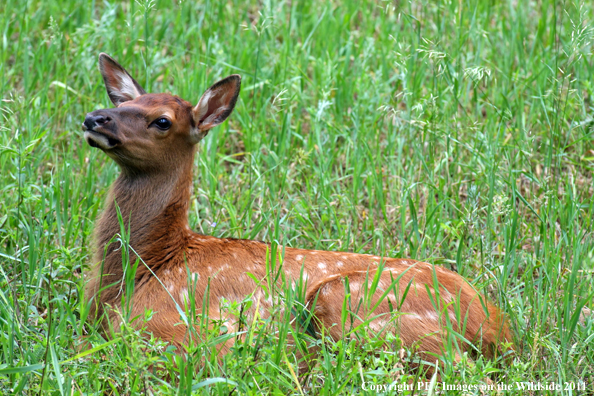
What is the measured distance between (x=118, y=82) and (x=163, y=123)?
2.59 ft

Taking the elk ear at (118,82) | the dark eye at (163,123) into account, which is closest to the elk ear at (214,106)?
the dark eye at (163,123)

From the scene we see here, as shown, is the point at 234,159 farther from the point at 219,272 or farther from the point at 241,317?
the point at 241,317

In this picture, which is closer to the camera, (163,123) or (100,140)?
(100,140)

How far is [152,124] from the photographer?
468 centimetres

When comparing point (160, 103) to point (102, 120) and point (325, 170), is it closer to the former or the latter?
point (102, 120)

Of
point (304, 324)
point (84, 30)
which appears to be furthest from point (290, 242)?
point (84, 30)

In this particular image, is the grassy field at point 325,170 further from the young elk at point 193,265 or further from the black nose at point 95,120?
the black nose at point 95,120

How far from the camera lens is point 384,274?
434 cm

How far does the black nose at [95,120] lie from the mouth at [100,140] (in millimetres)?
30

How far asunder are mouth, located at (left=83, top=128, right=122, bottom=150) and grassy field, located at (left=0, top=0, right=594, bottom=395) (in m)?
0.44

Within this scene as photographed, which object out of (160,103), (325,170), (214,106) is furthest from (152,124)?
(325,170)

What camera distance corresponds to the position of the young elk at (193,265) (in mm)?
4141

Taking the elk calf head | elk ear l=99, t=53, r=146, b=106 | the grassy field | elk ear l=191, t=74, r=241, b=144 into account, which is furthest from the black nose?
elk ear l=99, t=53, r=146, b=106

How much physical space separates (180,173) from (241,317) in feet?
4.92
